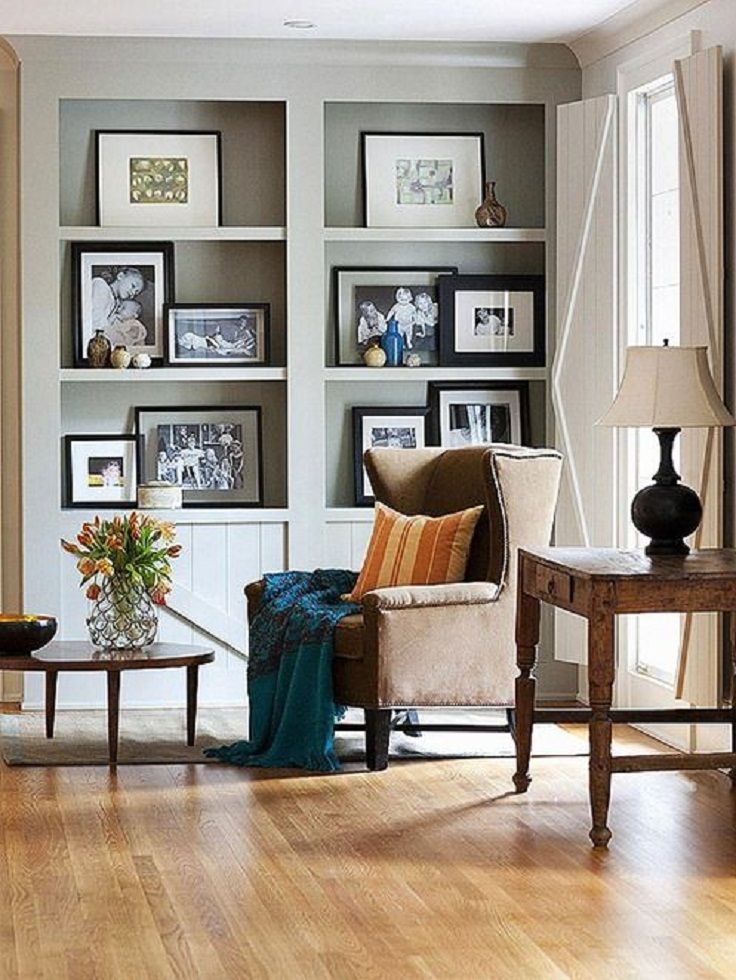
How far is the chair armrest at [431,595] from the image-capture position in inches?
234

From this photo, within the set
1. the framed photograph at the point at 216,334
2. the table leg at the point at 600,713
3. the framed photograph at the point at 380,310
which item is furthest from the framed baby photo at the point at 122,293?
the table leg at the point at 600,713

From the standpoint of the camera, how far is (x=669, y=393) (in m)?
5.39

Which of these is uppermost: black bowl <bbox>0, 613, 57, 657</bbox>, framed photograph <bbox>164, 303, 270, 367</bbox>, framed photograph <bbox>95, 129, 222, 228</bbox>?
framed photograph <bbox>95, 129, 222, 228</bbox>

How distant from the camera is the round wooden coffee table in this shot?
6.04 meters

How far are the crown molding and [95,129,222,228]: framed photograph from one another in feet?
5.18

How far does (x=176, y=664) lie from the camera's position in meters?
6.11

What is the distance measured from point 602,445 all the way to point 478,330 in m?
0.88

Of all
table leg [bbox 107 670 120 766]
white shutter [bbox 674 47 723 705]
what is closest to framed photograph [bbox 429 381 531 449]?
white shutter [bbox 674 47 723 705]

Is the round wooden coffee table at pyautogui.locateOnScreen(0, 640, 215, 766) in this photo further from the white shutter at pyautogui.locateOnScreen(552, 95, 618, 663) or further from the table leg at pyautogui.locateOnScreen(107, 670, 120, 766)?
the white shutter at pyautogui.locateOnScreen(552, 95, 618, 663)

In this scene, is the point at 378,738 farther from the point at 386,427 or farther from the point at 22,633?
the point at 386,427

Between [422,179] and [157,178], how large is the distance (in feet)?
3.69

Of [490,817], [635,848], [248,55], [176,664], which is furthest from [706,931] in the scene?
[248,55]

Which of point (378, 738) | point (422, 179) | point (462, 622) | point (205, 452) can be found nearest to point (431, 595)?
point (462, 622)

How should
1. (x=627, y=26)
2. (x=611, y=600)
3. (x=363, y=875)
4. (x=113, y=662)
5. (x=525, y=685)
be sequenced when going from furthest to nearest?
(x=627, y=26) → (x=113, y=662) → (x=525, y=685) → (x=611, y=600) → (x=363, y=875)
